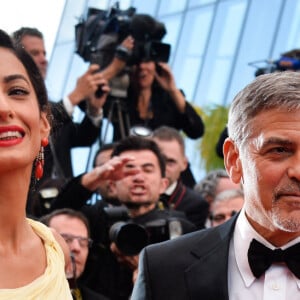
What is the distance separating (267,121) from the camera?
2.42 meters

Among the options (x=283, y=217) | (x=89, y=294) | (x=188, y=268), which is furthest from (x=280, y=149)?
(x=89, y=294)

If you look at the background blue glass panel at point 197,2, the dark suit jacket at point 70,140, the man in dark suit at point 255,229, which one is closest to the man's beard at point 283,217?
the man in dark suit at point 255,229

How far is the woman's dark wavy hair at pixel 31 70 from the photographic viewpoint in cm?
235

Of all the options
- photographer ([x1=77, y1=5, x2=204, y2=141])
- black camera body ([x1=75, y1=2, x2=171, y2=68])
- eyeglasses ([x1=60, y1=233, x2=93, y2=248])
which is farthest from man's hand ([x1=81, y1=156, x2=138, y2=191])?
black camera body ([x1=75, y1=2, x2=171, y2=68])

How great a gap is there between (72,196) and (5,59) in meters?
2.20

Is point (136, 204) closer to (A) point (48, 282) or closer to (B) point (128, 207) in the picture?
(B) point (128, 207)

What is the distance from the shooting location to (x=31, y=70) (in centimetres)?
238

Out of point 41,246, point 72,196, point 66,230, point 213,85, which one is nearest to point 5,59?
point 41,246

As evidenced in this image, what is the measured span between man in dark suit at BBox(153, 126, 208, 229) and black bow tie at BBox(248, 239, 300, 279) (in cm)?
223

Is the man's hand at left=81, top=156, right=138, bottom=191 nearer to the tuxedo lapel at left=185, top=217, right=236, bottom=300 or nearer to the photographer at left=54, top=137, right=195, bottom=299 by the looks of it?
the photographer at left=54, top=137, right=195, bottom=299

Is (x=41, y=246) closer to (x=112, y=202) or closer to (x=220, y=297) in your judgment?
(x=220, y=297)

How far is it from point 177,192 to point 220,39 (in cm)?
1459

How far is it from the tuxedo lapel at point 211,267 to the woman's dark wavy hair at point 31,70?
25.3 inches

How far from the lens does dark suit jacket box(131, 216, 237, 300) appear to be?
2453 mm
